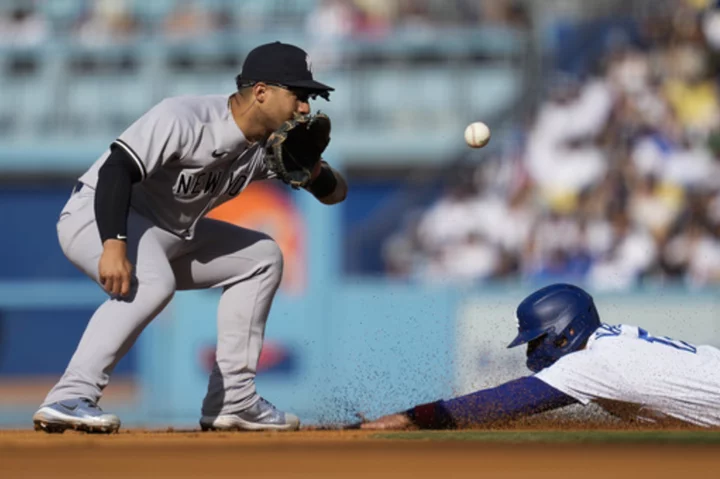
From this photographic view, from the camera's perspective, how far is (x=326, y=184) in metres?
6.28

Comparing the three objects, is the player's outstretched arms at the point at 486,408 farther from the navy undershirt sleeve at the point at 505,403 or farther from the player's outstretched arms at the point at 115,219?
the player's outstretched arms at the point at 115,219

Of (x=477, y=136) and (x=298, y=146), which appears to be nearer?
(x=298, y=146)

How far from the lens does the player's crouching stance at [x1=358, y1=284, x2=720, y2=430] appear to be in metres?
5.32

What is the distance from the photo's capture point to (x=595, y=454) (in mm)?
4469

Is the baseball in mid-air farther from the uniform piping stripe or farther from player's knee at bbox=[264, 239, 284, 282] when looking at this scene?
the uniform piping stripe

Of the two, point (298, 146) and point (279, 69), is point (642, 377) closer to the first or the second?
point (298, 146)

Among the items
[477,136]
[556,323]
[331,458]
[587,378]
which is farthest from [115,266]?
[477,136]

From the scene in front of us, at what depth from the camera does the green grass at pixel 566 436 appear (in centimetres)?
506

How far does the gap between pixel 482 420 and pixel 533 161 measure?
26.0 ft

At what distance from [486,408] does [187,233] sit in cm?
159

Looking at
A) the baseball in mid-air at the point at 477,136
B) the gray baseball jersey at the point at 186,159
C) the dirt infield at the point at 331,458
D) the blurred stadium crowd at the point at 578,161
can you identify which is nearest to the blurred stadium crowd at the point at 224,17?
the blurred stadium crowd at the point at 578,161

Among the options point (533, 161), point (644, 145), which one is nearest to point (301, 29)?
point (533, 161)

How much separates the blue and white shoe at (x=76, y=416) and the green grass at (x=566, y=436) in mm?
1178

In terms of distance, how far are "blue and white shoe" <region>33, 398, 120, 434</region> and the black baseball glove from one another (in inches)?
54.7
